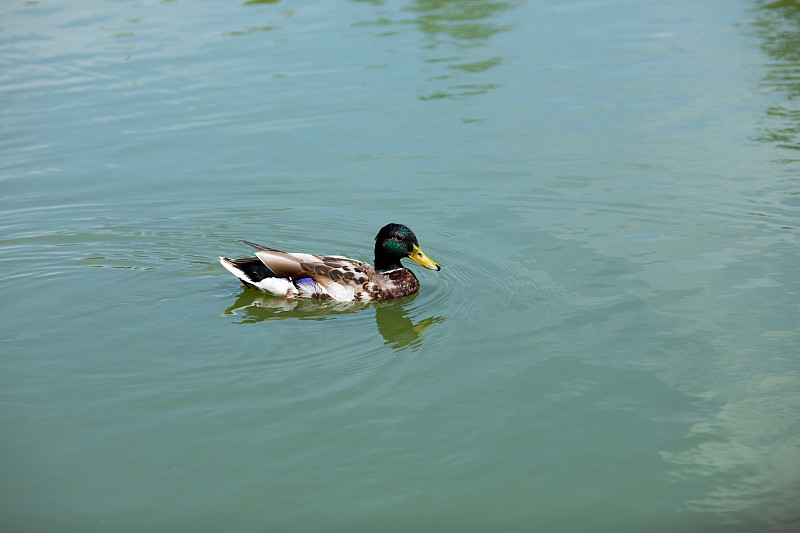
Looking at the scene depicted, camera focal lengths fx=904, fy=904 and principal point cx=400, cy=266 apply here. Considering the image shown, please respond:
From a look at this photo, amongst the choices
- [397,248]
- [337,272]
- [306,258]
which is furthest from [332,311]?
[397,248]

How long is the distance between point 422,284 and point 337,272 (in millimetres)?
1109

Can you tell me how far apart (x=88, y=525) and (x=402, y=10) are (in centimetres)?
1696

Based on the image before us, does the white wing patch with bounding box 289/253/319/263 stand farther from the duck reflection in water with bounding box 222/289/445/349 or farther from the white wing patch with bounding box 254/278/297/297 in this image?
the duck reflection in water with bounding box 222/289/445/349

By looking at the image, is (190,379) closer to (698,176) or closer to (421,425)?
(421,425)

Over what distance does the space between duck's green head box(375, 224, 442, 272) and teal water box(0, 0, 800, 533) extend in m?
0.39

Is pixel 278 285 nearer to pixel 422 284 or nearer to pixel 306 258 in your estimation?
pixel 306 258

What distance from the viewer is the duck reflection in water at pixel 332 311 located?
28.3 feet

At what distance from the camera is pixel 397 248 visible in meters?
9.49

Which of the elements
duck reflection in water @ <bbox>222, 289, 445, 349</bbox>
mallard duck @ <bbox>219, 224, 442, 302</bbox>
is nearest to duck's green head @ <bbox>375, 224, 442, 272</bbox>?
mallard duck @ <bbox>219, 224, 442, 302</bbox>

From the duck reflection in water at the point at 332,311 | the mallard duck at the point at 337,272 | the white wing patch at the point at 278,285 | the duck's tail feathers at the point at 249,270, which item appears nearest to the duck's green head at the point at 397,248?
the mallard duck at the point at 337,272

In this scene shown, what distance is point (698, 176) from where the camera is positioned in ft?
37.9

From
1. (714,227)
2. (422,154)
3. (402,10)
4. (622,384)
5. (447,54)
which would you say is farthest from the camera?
(402,10)

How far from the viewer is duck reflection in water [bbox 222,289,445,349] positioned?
862 cm

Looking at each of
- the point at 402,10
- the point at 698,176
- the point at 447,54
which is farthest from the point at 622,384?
the point at 402,10
